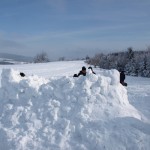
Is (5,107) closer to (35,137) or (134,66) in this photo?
(35,137)

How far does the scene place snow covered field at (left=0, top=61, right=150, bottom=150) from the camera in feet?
29.2

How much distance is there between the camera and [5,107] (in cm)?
1038

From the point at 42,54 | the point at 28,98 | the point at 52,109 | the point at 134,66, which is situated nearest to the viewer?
the point at 52,109

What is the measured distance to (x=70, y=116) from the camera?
9625 millimetres

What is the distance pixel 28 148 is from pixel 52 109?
1519 mm

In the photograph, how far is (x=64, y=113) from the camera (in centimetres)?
973

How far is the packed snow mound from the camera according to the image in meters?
8.93

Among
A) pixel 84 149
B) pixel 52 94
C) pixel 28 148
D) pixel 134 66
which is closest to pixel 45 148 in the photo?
pixel 28 148

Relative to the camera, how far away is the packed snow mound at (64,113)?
8.93 meters

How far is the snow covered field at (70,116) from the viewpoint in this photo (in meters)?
8.90

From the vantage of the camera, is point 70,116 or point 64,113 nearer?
point 70,116

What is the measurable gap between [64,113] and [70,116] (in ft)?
0.73

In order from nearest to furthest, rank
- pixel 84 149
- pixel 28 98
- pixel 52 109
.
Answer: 1. pixel 84 149
2. pixel 52 109
3. pixel 28 98

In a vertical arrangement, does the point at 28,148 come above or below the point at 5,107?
below
